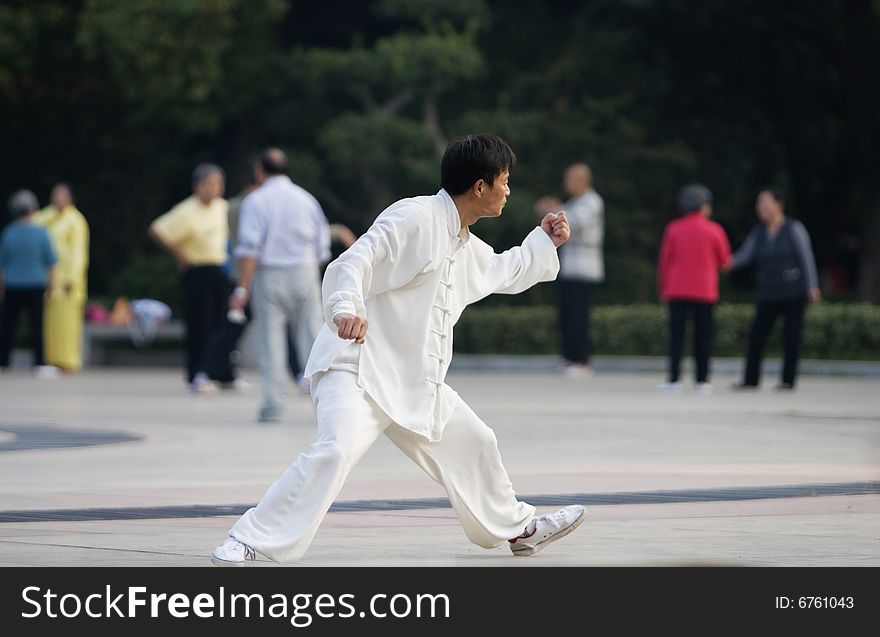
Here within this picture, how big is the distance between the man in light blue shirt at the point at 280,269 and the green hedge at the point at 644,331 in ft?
36.4

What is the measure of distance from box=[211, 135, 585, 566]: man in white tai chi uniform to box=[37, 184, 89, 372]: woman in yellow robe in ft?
51.2

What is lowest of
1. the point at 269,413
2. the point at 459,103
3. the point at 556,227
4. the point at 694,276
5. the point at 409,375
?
the point at 269,413

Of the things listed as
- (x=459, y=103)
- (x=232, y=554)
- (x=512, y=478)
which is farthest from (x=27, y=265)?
(x=232, y=554)

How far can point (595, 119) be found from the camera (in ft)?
98.9

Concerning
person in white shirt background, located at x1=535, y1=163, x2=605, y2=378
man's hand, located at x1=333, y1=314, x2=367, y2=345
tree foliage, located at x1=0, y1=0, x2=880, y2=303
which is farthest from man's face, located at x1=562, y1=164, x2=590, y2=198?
man's hand, located at x1=333, y1=314, x2=367, y2=345

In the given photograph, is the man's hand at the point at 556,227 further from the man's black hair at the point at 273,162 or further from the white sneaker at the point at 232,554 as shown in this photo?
the man's black hair at the point at 273,162

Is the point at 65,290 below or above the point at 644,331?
above

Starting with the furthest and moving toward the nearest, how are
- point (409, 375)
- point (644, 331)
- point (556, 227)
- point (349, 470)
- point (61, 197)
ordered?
point (644, 331) < point (61, 197) < point (556, 227) < point (409, 375) < point (349, 470)

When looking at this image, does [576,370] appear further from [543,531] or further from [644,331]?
[543,531]

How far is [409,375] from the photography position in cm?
684

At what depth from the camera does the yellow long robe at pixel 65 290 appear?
73.0ft

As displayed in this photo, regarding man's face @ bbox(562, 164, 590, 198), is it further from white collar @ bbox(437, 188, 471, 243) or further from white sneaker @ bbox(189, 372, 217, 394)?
white collar @ bbox(437, 188, 471, 243)

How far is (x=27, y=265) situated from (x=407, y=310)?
1552 centimetres
